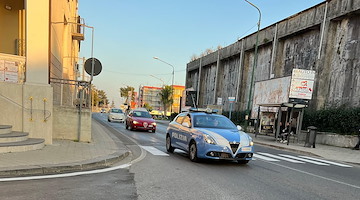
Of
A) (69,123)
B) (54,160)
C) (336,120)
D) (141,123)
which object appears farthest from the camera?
(141,123)

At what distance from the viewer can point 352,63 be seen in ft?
60.4

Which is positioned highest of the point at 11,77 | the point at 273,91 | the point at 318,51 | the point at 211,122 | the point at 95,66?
the point at 318,51

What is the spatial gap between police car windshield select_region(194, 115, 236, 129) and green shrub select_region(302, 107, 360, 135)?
11.0 metres

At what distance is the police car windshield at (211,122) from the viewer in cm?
896

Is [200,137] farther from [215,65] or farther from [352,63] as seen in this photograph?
[215,65]

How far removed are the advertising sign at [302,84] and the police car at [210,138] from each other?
31.8 ft

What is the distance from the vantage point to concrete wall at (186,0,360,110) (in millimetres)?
18578

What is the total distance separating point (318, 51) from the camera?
2130 cm

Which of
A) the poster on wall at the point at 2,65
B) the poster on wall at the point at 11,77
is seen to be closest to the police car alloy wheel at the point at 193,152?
the poster on wall at the point at 11,77

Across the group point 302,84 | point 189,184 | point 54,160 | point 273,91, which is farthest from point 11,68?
point 273,91

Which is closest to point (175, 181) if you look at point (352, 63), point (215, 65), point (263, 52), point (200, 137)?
point (200, 137)

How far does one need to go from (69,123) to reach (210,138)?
6.01 metres

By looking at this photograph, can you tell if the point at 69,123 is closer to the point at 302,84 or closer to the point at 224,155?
the point at 224,155

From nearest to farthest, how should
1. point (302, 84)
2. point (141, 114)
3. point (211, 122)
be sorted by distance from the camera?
1. point (211, 122)
2. point (302, 84)
3. point (141, 114)
